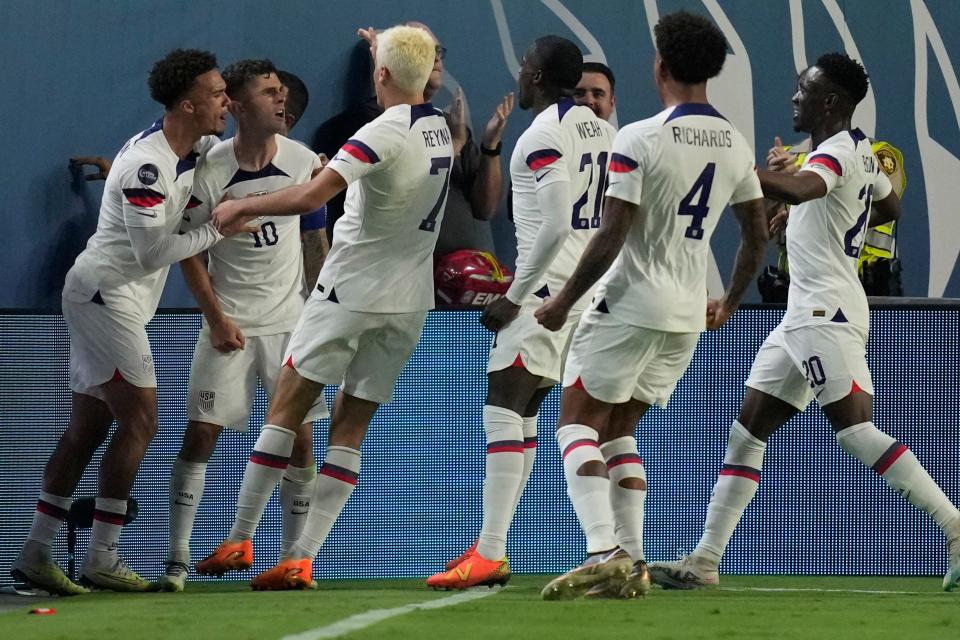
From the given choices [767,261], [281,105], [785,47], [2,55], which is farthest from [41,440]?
[785,47]

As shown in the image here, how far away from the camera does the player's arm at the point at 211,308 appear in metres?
6.54

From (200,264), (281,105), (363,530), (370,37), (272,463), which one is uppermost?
(370,37)

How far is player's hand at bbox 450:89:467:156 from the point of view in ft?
29.1

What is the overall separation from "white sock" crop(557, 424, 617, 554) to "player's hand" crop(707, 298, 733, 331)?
1004 millimetres

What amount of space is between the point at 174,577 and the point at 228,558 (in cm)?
27

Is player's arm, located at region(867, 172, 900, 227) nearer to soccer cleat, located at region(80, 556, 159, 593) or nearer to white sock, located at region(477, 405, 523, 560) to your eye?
white sock, located at region(477, 405, 523, 560)

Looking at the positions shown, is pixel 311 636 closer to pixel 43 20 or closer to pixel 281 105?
pixel 281 105

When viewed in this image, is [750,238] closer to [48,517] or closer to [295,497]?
[295,497]

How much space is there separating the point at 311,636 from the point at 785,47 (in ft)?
21.0

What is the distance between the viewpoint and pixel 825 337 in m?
6.25

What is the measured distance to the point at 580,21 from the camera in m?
9.39

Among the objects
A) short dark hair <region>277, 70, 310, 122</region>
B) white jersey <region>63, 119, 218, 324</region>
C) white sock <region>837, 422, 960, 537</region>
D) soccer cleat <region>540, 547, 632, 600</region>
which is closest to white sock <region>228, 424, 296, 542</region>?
white jersey <region>63, 119, 218, 324</region>

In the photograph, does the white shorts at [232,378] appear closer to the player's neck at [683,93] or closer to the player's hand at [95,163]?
the player's neck at [683,93]

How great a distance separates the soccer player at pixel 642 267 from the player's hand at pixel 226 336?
5.77 feet
